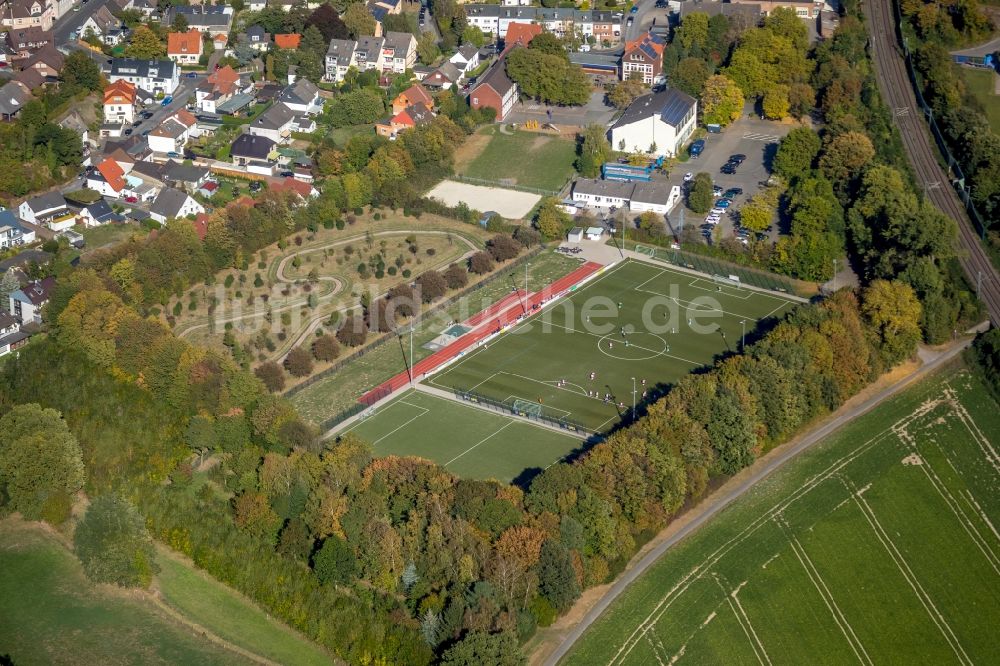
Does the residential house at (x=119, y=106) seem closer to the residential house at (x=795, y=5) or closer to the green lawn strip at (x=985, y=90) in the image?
the residential house at (x=795, y=5)

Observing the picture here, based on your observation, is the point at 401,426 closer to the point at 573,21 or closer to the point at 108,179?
the point at 108,179

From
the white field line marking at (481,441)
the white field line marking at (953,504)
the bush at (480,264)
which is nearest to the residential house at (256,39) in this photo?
the bush at (480,264)

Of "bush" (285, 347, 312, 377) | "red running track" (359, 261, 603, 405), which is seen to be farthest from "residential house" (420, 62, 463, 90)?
"bush" (285, 347, 312, 377)

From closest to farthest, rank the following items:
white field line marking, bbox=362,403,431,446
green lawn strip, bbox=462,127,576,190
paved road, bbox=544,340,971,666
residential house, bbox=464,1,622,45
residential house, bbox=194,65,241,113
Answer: paved road, bbox=544,340,971,666, white field line marking, bbox=362,403,431,446, green lawn strip, bbox=462,127,576,190, residential house, bbox=194,65,241,113, residential house, bbox=464,1,622,45

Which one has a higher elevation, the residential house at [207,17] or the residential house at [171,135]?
the residential house at [207,17]

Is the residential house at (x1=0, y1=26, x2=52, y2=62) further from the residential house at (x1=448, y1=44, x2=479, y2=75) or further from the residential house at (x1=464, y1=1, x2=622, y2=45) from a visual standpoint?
the residential house at (x1=464, y1=1, x2=622, y2=45)

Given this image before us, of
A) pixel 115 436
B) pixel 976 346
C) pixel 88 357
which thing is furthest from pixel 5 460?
pixel 976 346

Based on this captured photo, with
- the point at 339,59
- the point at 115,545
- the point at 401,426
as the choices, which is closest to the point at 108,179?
the point at 339,59
